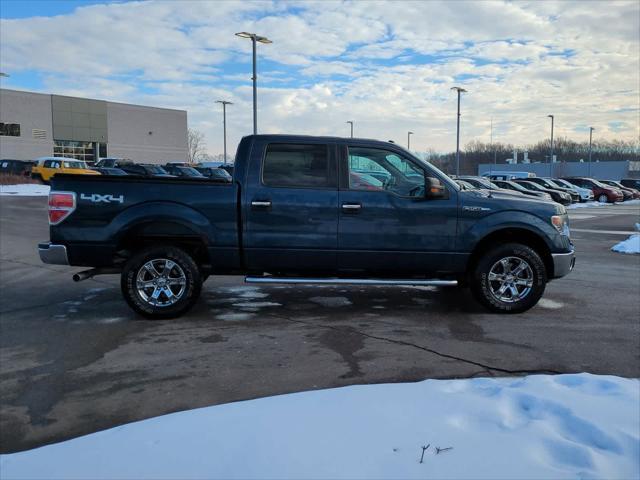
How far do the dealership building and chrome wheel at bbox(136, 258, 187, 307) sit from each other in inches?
2501

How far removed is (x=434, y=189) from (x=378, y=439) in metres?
3.49

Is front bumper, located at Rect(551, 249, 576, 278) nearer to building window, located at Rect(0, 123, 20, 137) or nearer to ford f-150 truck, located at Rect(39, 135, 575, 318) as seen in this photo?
ford f-150 truck, located at Rect(39, 135, 575, 318)

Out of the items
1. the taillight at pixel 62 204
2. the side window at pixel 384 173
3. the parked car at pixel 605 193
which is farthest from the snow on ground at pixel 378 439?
the parked car at pixel 605 193

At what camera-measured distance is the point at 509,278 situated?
20.5 ft

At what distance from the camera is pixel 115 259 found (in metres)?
6.08

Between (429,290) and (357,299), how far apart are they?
3.99 ft

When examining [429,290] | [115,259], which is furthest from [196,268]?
[429,290]

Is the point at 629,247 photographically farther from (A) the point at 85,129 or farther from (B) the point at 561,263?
(A) the point at 85,129

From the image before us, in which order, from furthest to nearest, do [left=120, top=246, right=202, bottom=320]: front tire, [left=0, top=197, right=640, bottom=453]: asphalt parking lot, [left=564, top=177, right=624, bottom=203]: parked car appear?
[left=564, top=177, right=624, bottom=203]: parked car → [left=120, top=246, right=202, bottom=320]: front tire → [left=0, top=197, right=640, bottom=453]: asphalt parking lot

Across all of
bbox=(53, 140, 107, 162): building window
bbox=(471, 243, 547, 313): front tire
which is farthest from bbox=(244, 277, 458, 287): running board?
bbox=(53, 140, 107, 162): building window

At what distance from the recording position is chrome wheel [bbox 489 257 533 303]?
617cm

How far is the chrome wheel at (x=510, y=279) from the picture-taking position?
20.2 feet

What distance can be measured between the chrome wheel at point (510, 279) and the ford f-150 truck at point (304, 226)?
0.04 ft

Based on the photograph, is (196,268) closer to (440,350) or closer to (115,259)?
(115,259)
